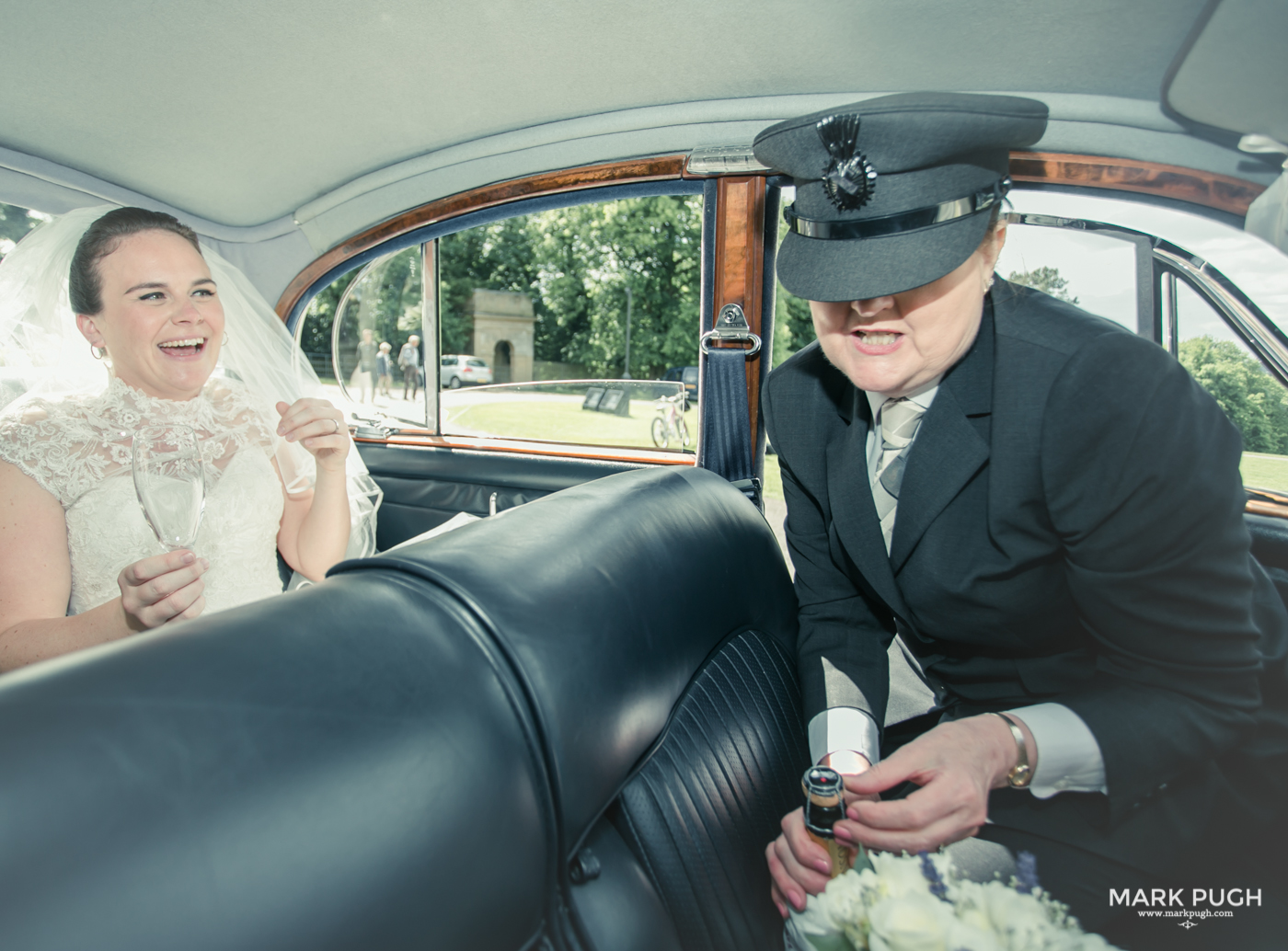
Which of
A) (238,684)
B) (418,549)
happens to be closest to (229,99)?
(418,549)

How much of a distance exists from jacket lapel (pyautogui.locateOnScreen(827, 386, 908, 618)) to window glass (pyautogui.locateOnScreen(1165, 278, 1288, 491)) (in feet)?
3.28

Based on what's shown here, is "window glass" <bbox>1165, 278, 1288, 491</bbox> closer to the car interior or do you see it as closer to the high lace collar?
the car interior

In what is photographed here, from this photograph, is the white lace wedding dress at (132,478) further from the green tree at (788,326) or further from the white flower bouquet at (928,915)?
the green tree at (788,326)

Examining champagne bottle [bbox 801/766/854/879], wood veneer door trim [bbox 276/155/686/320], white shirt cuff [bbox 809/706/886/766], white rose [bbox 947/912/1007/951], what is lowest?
white shirt cuff [bbox 809/706/886/766]

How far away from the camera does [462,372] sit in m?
3.76

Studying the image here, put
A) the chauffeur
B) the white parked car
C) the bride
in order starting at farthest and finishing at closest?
1. the white parked car
2. the bride
3. the chauffeur

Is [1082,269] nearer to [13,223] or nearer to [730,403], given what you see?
[730,403]

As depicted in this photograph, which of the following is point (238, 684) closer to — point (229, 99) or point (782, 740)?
point (782, 740)

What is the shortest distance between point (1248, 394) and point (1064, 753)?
1.27 m

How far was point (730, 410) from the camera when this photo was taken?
2.41 metres

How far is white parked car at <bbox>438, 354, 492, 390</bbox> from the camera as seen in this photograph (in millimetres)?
3527

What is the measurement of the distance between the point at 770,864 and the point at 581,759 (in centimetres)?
41

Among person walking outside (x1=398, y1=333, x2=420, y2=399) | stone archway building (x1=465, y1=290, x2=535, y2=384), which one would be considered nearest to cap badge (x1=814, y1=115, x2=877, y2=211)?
person walking outside (x1=398, y1=333, x2=420, y2=399)

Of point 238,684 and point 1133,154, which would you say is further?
point 1133,154
